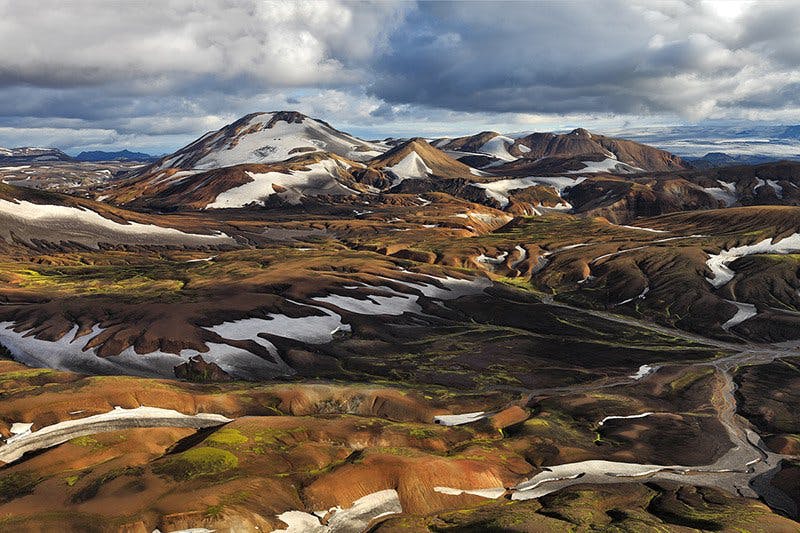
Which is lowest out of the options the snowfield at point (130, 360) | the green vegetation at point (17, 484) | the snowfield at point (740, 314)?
the snowfield at point (740, 314)

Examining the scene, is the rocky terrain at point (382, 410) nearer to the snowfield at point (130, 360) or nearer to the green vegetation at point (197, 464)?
the green vegetation at point (197, 464)

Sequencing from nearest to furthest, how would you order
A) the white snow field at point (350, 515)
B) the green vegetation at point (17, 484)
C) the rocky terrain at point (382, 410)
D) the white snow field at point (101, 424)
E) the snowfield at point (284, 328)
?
the green vegetation at point (17, 484), the white snow field at point (350, 515), the rocky terrain at point (382, 410), the white snow field at point (101, 424), the snowfield at point (284, 328)

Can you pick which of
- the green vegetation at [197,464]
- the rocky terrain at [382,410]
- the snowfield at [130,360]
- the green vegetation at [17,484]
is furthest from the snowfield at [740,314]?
the green vegetation at [17,484]

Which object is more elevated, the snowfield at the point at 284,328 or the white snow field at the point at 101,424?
the white snow field at the point at 101,424

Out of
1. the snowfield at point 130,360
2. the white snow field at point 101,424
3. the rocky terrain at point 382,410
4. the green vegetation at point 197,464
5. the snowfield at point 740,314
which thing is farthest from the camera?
the snowfield at point 740,314

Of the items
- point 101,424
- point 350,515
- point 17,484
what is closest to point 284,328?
point 101,424

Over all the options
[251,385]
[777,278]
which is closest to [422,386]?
[251,385]

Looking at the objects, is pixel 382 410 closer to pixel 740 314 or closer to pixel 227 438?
pixel 227 438

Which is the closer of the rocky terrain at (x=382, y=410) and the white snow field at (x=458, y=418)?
the rocky terrain at (x=382, y=410)

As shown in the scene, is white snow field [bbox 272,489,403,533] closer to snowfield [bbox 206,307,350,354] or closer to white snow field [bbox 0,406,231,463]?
white snow field [bbox 0,406,231,463]

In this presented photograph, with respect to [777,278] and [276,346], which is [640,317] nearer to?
[777,278]
